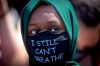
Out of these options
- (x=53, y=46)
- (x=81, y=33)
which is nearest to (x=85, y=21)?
(x=81, y=33)

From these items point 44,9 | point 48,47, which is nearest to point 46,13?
point 44,9

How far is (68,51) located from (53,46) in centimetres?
6

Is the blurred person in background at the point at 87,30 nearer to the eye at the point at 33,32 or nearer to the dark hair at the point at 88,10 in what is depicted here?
the dark hair at the point at 88,10

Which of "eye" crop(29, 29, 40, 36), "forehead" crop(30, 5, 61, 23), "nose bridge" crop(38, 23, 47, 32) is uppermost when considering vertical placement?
"forehead" crop(30, 5, 61, 23)

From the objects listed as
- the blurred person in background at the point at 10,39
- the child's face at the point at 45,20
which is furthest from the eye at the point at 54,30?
the blurred person in background at the point at 10,39

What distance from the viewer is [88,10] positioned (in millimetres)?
834

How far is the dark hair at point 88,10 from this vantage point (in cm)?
83

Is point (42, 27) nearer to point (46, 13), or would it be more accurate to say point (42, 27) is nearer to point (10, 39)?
point (46, 13)

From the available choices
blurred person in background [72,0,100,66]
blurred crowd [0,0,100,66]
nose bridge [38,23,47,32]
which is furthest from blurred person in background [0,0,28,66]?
blurred person in background [72,0,100,66]

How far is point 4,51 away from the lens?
0.88m

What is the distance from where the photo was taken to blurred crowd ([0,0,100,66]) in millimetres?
834

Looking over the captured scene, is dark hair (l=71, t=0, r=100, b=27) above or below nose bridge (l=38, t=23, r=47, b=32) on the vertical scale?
above

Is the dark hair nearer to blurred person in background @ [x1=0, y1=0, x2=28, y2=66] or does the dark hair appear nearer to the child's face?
the child's face

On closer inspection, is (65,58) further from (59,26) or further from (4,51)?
(4,51)
